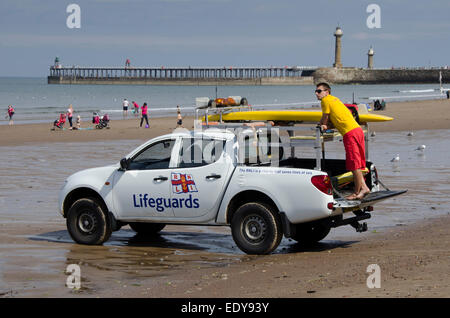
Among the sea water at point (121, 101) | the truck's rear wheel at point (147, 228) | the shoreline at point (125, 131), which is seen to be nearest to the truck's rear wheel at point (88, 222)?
the truck's rear wheel at point (147, 228)

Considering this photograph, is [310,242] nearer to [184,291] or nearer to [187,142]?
[187,142]

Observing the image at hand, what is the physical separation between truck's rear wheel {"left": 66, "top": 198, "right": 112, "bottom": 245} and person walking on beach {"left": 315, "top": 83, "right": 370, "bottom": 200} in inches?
139

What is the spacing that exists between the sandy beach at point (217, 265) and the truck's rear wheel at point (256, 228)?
16 cm

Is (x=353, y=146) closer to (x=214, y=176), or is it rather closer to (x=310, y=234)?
(x=310, y=234)

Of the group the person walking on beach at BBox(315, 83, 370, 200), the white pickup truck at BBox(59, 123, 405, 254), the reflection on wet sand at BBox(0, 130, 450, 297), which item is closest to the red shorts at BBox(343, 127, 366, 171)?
the person walking on beach at BBox(315, 83, 370, 200)

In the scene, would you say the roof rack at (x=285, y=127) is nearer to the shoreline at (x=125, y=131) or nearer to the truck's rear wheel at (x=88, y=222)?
the truck's rear wheel at (x=88, y=222)

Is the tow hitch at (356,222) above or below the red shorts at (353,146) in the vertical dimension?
below

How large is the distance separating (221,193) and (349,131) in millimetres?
1957

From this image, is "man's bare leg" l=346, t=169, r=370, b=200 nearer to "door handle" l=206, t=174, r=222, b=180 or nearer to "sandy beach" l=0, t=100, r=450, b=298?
"sandy beach" l=0, t=100, r=450, b=298

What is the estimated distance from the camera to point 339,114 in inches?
434

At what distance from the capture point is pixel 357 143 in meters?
11.1

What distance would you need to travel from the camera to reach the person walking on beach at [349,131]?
36.1 feet

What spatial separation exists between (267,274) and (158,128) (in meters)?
36.5

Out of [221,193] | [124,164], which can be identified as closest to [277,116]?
[221,193]
